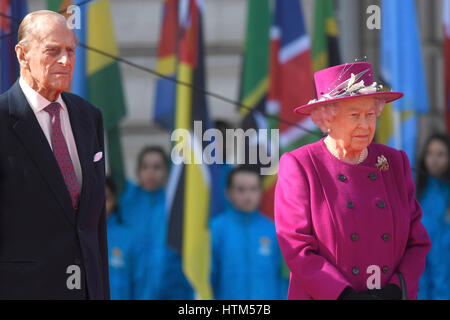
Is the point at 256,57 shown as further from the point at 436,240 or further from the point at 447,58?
the point at 436,240

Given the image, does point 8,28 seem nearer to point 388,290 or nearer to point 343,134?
point 343,134

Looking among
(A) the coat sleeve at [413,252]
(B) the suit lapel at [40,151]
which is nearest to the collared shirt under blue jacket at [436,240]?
(A) the coat sleeve at [413,252]

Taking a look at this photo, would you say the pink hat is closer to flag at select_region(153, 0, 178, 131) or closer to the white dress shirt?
the white dress shirt

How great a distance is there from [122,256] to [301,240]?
3.64 metres

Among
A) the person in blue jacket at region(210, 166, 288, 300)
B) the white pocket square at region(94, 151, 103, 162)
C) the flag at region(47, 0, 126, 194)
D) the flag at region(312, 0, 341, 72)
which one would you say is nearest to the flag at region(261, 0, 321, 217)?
the flag at region(312, 0, 341, 72)

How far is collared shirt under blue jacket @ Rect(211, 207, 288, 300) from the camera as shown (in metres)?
6.42

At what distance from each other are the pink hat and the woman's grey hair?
0.02 metres

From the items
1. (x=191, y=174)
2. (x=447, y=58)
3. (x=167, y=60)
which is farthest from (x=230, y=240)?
(x=447, y=58)

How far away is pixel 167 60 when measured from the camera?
7551mm

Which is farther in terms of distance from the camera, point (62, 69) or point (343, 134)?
point (343, 134)

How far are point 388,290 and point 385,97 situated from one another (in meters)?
0.73
